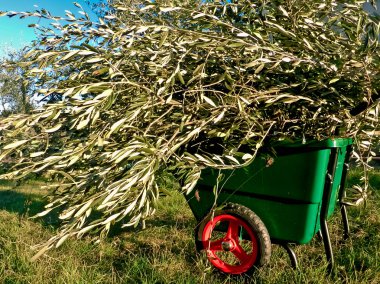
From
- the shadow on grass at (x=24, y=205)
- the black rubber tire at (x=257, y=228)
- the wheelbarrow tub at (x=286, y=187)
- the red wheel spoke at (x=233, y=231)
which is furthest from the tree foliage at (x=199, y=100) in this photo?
the shadow on grass at (x=24, y=205)

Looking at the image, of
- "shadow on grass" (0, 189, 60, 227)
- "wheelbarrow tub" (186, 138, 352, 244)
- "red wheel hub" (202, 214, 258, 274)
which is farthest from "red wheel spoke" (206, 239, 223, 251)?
"shadow on grass" (0, 189, 60, 227)

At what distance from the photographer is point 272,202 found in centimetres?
241

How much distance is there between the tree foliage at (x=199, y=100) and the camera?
2.03 m

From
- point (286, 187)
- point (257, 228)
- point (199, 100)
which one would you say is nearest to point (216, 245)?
point (257, 228)

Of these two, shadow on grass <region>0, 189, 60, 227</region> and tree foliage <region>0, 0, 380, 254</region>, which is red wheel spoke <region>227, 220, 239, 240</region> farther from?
shadow on grass <region>0, 189, 60, 227</region>

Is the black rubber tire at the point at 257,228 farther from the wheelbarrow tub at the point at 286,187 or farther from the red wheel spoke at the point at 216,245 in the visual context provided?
the red wheel spoke at the point at 216,245

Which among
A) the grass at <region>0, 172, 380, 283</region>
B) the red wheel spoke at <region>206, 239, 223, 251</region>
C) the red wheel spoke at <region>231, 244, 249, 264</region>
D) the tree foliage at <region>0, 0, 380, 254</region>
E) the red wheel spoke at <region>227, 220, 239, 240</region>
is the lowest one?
the grass at <region>0, 172, 380, 283</region>

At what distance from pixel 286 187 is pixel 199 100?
799 millimetres

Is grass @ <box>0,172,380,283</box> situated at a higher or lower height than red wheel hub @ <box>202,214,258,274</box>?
lower

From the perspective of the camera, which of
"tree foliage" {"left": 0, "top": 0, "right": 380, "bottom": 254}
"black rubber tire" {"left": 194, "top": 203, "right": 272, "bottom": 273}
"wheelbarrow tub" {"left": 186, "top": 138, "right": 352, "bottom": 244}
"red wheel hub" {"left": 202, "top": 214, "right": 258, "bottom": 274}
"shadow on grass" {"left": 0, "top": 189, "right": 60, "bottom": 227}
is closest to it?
"tree foliage" {"left": 0, "top": 0, "right": 380, "bottom": 254}

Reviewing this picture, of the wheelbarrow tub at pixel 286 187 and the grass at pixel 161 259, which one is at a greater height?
the wheelbarrow tub at pixel 286 187

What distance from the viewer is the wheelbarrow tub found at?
2211 mm

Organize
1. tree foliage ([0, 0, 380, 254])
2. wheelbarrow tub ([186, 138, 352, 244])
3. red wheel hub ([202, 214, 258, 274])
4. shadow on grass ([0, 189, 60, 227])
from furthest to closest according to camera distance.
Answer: shadow on grass ([0, 189, 60, 227]) < red wheel hub ([202, 214, 258, 274]) < wheelbarrow tub ([186, 138, 352, 244]) < tree foliage ([0, 0, 380, 254])

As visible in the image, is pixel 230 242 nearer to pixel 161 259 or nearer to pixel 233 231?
pixel 233 231
